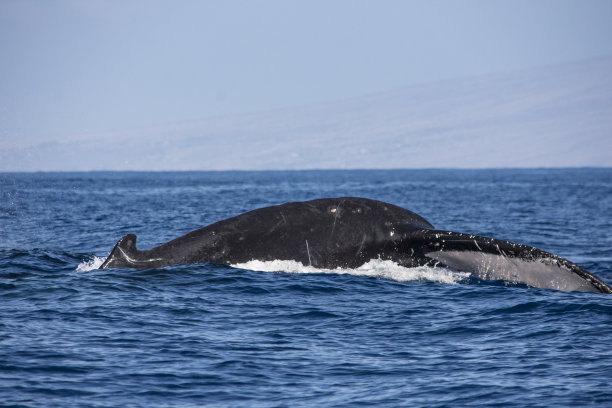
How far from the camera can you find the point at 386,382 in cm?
803

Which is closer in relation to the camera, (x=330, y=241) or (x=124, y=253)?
(x=330, y=241)

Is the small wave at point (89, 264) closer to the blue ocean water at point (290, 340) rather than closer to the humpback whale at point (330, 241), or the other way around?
the blue ocean water at point (290, 340)

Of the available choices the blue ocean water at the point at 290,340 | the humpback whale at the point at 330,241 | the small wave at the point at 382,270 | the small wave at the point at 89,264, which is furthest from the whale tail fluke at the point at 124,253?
the small wave at the point at 89,264

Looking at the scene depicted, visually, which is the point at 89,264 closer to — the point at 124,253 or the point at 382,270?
the point at 124,253

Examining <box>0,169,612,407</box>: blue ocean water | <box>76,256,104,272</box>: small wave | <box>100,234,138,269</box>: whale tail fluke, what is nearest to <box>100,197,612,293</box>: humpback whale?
<box>100,234,138,269</box>: whale tail fluke

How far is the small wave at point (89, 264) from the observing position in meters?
13.7

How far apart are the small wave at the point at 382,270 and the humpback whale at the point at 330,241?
0.08 m

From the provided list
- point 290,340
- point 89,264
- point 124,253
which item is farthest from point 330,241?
point 89,264

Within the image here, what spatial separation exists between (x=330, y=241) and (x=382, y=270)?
0.82 meters

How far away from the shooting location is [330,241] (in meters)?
11.0

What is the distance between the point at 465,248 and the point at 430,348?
159cm

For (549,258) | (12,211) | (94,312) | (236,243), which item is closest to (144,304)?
(94,312)

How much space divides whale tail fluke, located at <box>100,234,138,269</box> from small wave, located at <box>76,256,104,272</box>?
1.84 metres

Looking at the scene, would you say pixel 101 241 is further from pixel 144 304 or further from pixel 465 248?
pixel 465 248
